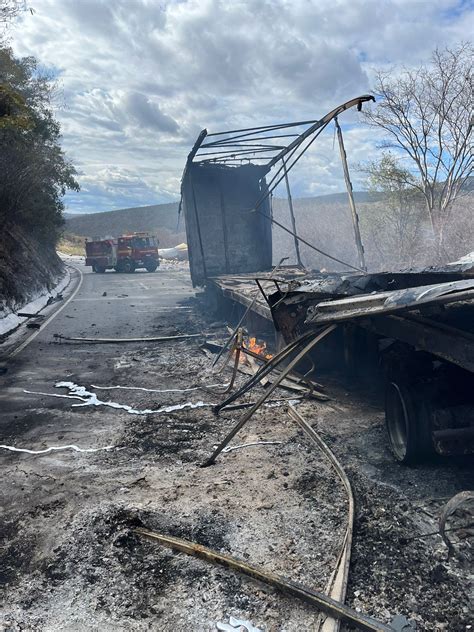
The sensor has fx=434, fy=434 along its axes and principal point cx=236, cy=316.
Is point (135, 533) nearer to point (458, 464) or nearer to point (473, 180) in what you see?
point (458, 464)

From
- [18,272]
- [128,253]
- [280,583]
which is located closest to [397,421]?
[280,583]

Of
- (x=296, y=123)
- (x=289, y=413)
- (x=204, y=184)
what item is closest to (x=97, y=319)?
(x=204, y=184)

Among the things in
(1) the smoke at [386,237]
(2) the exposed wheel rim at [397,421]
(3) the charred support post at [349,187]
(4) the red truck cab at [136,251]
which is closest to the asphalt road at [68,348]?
(2) the exposed wheel rim at [397,421]

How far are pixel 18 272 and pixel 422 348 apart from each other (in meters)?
15.9

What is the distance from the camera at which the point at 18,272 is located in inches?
637

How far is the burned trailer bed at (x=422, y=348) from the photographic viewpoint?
341cm

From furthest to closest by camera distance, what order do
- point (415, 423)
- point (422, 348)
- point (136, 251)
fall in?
1. point (136, 251)
2. point (415, 423)
3. point (422, 348)

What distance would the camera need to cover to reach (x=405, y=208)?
60.9ft

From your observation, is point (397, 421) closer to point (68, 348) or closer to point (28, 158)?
point (68, 348)

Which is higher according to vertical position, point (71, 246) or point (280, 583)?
point (71, 246)

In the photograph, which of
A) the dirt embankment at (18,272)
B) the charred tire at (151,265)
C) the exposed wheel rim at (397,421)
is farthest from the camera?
the charred tire at (151,265)

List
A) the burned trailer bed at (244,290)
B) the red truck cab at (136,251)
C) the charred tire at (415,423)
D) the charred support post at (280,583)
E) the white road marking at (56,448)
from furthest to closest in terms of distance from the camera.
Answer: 1. the red truck cab at (136,251)
2. the burned trailer bed at (244,290)
3. the white road marking at (56,448)
4. the charred tire at (415,423)
5. the charred support post at (280,583)

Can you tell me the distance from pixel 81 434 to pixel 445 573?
414 centimetres

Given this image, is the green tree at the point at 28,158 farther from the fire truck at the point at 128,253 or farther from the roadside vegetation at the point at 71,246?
the roadside vegetation at the point at 71,246
